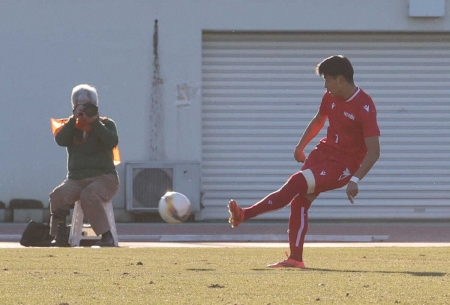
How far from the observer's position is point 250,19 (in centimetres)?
1631

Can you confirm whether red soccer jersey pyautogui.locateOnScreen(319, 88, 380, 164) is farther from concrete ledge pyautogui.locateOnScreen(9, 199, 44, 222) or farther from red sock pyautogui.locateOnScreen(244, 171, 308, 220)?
concrete ledge pyautogui.locateOnScreen(9, 199, 44, 222)

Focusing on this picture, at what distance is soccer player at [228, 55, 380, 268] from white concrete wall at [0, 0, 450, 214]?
9332 millimetres

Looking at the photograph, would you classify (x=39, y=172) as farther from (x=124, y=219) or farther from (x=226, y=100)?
(x=226, y=100)

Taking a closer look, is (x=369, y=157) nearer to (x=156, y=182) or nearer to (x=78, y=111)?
(x=78, y=111)

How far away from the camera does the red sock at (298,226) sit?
706 cm

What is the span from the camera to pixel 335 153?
7.00m

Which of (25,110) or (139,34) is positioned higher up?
(139,34)

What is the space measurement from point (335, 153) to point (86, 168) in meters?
3.85

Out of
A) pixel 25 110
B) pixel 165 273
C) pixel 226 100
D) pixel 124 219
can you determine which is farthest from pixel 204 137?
pixel 165 273

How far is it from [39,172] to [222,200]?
9.56 feet

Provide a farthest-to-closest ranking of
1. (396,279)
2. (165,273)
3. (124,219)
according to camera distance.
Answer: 1. (124,219)
2. (165,273)
3. (396,279)

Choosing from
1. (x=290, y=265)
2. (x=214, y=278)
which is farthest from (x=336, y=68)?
(x=214, y=278)

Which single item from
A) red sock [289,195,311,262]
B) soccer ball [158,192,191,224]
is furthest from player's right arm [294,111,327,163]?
soccer ball [158,192,191,224]


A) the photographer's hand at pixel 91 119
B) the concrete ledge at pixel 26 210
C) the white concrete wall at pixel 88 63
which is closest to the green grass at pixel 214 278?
the photographer's hand at pixel 91 119
